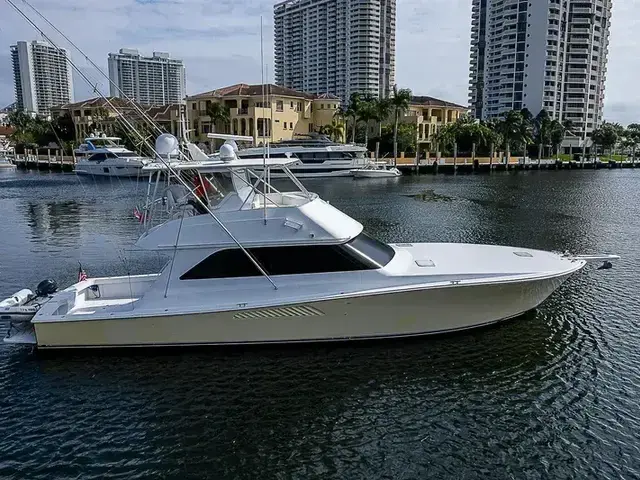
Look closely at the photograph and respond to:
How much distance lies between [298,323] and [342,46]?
165m

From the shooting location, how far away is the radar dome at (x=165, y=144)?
428 inches

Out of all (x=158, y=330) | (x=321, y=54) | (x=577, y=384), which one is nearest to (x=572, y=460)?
(x=577, y=384)

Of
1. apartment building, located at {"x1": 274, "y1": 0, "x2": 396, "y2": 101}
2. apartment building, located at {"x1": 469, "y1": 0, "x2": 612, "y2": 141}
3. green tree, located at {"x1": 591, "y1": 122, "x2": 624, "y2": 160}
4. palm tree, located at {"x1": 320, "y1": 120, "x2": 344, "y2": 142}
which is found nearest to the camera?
palm tree, located at {"x1": 320, "y1": 120, "x2": 344, "y2": 142}

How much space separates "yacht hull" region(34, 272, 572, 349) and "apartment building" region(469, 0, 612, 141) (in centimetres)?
13011

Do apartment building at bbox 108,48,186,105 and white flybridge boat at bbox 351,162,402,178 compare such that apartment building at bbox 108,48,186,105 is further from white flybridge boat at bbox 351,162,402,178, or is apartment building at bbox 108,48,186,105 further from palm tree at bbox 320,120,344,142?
palm tree at bbox 320,120,344,142

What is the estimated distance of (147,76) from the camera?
1941cm

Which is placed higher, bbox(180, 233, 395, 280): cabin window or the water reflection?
bbox(180, 233, 395, 280): cabin window

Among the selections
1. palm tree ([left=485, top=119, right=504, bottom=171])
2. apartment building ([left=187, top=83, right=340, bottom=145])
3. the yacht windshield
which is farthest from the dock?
the yacht windshield

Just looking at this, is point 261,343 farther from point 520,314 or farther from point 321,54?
point 321,54

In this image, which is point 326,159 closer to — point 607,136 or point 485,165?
point 485,165

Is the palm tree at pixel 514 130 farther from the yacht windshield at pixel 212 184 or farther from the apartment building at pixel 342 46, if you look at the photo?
the yacht windshield at pixel 212 184

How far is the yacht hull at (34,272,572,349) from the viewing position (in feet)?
34.6

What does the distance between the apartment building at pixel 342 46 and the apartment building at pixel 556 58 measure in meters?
36.6

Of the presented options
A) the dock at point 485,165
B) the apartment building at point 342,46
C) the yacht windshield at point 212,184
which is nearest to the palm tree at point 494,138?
the dock at point 485,165
